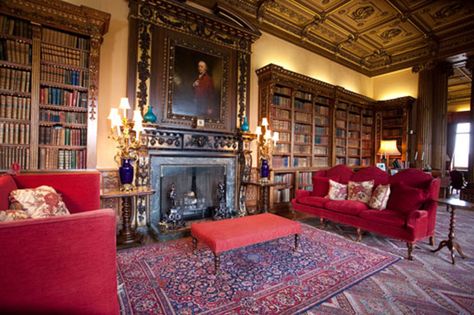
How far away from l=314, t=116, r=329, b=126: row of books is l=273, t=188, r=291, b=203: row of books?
1916 millimetres

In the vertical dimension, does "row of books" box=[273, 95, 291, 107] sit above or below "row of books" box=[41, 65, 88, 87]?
above

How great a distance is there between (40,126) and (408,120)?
8.35 meters

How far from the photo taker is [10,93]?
2.73 metres

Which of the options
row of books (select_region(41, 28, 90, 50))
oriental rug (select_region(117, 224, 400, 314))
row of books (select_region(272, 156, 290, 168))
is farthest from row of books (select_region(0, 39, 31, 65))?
row of books (select_region(272, 156, 290, 168))

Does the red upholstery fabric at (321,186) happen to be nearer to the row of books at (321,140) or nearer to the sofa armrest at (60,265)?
the row of books at (321,140)

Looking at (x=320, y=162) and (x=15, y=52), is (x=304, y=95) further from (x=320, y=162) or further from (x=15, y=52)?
(x=15, y=52)

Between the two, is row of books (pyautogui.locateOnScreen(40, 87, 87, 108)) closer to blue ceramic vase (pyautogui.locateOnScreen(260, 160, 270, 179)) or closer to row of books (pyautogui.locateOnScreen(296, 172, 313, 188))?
blue ceramic vase (pyautogui.locateOnScreen(260, 160, 270, 179))

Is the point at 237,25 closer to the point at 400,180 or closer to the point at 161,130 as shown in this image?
the point at 161,130

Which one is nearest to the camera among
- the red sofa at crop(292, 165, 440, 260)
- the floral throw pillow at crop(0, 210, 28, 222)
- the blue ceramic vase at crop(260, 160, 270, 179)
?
the floral throw pillow at crop(0, 210, 28, 222)

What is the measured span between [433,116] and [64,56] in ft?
27.4

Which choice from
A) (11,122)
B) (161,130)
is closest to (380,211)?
(161,130)

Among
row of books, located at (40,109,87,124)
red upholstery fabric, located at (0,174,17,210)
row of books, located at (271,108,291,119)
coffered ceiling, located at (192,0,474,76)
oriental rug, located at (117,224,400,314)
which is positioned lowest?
oriental rug, located at (117,224,400,314)

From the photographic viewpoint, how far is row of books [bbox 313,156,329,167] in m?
5.91

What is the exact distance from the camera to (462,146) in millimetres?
9633
